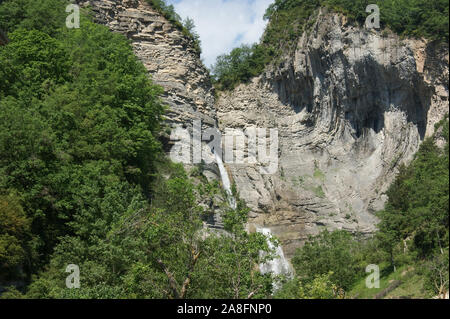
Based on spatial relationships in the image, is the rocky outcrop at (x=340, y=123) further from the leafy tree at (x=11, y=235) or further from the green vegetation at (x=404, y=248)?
the leafy tree at (x=11, y=235)

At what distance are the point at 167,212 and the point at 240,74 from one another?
45.8 meters

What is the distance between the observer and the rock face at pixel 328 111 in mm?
51969

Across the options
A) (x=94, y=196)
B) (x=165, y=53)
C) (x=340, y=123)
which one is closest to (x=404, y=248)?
(x=340, y=123)

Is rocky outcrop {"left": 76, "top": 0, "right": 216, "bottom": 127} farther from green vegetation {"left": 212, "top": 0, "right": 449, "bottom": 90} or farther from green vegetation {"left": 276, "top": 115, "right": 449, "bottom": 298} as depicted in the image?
green vegetation {"left": 276, "top": 115, "right": 449, "bottom": 298}

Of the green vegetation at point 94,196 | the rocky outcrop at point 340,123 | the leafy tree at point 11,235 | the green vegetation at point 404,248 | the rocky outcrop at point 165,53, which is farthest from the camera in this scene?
the rocky outcrop at point 165,53

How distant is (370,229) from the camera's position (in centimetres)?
5112

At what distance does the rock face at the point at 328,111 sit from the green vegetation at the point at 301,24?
1328 millimetres

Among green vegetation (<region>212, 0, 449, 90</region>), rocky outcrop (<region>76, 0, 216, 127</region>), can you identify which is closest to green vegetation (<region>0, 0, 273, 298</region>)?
rocky outcrop (<region>76, 0, 216, 127</region>)

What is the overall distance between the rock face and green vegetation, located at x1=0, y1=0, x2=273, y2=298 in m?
16.8

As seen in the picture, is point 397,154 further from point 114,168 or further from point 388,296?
point 114,168

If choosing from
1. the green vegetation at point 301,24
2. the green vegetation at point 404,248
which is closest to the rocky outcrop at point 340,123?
the green vegetation at point 301,24

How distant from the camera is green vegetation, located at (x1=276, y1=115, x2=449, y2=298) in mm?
31467

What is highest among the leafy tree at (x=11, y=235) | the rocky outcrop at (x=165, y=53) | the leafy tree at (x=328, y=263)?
the rocky outcrop at (x=165, y=53)
